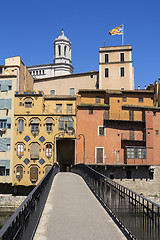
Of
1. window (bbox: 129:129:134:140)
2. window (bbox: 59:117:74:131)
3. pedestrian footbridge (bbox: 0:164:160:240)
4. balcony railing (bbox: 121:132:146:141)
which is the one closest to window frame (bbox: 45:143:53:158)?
window (bbox: 59:117:74:131)

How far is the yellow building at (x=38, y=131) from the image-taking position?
4938 cm

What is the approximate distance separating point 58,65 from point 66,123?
41086 millimetres

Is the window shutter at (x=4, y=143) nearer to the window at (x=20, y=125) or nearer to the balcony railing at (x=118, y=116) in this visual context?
the window at (x=20, y=125)

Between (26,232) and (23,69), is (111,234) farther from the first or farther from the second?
(23,69)

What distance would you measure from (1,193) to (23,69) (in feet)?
78.9

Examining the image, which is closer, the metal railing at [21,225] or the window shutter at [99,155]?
the metal railing at [21,225]

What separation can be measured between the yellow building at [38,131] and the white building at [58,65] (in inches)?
1456

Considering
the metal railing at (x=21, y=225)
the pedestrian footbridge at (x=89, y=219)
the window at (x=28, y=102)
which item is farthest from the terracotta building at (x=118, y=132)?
the metal railing at (x=21, y=225)

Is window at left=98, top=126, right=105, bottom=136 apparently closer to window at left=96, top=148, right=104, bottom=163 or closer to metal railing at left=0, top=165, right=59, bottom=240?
window at left=96, top=148, right=104, bottom=163

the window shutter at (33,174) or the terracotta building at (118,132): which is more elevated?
the terracotta building at (118,132)

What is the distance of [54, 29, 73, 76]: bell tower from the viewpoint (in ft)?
287

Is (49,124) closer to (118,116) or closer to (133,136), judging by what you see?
(118,116)

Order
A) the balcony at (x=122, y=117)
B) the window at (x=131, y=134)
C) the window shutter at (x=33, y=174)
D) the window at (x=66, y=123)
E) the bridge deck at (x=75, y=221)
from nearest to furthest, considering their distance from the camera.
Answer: the bridge deck at (x=75, y=221) → the window shutter at (x=33, y=174) → the window at (x=66, y=123) → the balcony at (x=122, y=117) → the window at (x=131, y=134)

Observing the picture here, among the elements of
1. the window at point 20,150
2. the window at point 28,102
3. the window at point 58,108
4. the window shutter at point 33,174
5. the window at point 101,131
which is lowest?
the window shutter at point 33,174
